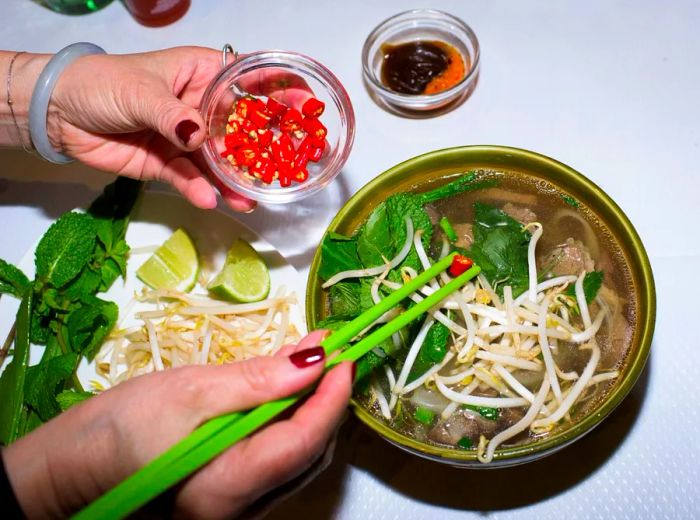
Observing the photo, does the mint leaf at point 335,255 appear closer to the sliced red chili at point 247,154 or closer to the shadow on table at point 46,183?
the sliced red chili at point 247,154

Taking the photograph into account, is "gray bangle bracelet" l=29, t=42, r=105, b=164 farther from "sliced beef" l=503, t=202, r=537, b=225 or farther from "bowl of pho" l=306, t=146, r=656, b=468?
"sliced beef" l=503, t=202, r=537, b=225

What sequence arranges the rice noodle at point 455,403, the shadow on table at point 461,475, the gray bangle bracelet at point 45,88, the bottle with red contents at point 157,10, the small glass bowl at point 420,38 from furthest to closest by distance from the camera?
the bottle with red contents at point 157,10 → the small glass bowl at point 420,38 → the gray bangle bracelet at point 45,88 → the shadow on table at point 461,475 → the rice noodle at point 455,403

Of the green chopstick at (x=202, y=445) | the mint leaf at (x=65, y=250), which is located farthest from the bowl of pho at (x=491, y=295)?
the mint leaf at (x=65, y=250)

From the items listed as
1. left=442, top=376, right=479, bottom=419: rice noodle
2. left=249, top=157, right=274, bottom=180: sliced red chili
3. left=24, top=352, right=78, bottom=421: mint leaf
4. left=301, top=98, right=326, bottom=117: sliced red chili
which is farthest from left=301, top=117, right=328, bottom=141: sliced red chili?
left=24, top=352, right=78, bottom=421: mint leaf

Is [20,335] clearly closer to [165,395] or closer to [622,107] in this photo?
[165,395]

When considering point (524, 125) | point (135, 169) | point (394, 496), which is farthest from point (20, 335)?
point (524, 125)
